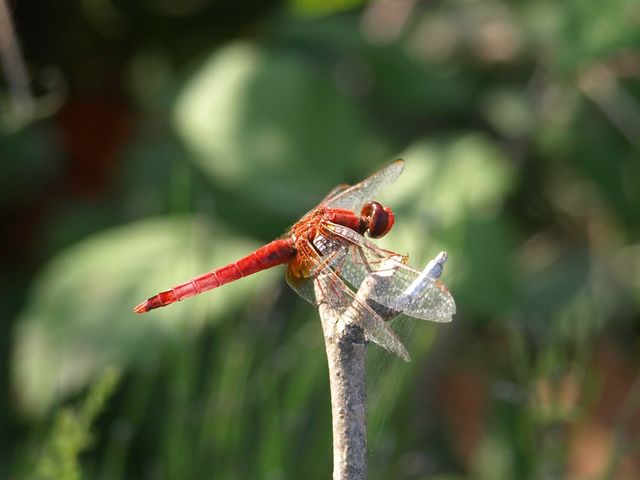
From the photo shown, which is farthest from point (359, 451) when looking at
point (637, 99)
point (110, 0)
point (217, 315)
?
point (110, 0)

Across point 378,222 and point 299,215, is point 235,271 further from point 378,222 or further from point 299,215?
point 299,215

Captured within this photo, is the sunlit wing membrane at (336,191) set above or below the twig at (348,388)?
above

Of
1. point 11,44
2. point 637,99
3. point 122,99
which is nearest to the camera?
point 11,44

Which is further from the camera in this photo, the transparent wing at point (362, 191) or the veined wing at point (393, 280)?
the transparent wing at point (362, 191)

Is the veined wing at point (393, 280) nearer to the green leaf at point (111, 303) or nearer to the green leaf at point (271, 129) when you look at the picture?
the green leaf at point (111, 303)

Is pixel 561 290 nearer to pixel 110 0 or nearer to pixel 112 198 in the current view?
pixel 112 198

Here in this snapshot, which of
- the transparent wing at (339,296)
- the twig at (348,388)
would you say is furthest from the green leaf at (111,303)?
the twig at (348,388)

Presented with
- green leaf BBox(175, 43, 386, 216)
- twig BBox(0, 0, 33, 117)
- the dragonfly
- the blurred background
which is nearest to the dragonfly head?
the dragonfly

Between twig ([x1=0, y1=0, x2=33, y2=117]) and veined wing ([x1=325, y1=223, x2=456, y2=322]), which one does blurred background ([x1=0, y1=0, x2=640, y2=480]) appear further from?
veined wing ([x1=325, y1=223, x2=456, y2=322])
